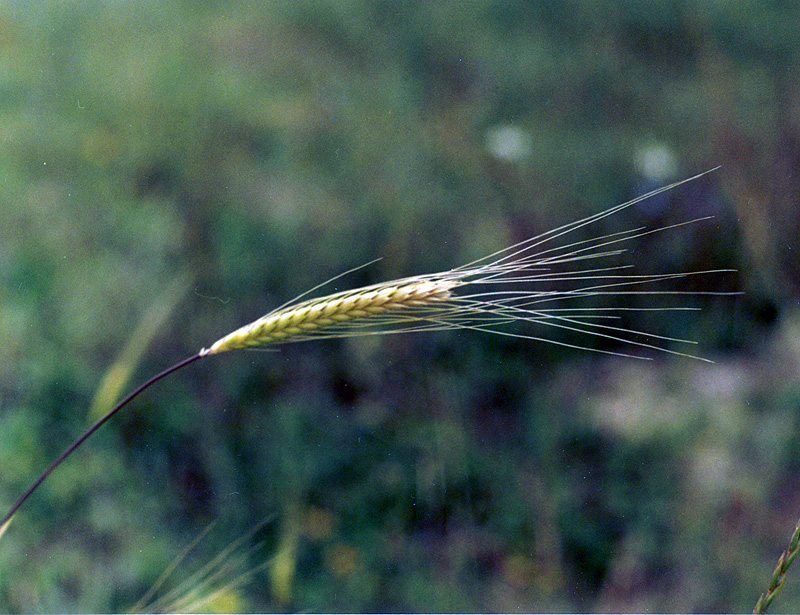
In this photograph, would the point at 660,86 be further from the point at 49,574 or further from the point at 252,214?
the point at 49,574

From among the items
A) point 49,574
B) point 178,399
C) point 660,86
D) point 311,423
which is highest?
point 660,86

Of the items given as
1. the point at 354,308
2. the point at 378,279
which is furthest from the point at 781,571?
the point at 378,279

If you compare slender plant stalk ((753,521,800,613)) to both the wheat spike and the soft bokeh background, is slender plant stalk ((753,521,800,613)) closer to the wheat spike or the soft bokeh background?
the wheat spike

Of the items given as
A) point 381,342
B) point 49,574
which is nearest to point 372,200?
point 381,342

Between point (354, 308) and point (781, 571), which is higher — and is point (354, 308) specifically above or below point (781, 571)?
above

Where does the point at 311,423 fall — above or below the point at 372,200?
below

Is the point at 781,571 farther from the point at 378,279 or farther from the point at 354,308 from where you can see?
the point at 378,279

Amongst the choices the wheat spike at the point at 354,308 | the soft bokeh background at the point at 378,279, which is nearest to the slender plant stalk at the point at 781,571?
the wheat spike at the point at 354,308

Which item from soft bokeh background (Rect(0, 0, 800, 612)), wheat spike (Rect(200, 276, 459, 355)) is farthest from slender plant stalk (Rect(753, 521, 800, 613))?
soft bokeh background (Rect(0, 0, 800, 612))
